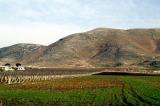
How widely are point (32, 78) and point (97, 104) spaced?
166ft

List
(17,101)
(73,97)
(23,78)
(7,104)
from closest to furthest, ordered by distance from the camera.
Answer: (7,104) → (17,101) → (73,97) → (23,78)

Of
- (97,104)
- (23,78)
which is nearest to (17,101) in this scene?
(97,104)

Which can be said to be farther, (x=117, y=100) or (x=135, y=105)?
(x=117, y=100)

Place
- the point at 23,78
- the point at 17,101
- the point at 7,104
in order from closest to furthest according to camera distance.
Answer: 1. the point at 7,104
2. the point at 17,101
3. the point at 23,78

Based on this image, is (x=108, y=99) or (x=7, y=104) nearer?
(x=7, y=104)

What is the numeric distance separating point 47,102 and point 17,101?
290 cm

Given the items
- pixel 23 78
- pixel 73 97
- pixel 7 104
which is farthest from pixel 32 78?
pixel 7 104

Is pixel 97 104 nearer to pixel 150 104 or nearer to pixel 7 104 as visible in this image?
pixel 150 104

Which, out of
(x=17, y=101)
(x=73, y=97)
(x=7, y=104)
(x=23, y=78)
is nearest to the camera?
(x=7, y=104)

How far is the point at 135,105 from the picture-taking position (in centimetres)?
3638

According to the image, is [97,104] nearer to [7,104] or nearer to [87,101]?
[87,101]

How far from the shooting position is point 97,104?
3672cm

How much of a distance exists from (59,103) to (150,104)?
8.09m

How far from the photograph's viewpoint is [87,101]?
38781 mm
